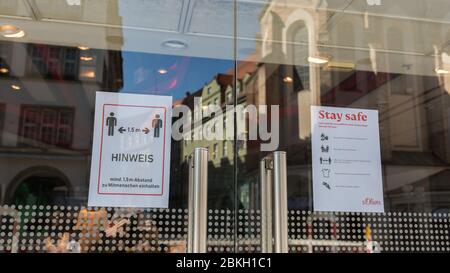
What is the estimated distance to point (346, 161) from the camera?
2588 mm

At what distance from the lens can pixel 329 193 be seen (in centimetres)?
252

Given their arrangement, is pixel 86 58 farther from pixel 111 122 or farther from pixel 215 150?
pixel 215 150

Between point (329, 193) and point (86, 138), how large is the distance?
1.32m

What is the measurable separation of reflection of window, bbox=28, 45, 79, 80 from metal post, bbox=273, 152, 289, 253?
1.26 metres

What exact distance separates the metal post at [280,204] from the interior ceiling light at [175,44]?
46.2 inches

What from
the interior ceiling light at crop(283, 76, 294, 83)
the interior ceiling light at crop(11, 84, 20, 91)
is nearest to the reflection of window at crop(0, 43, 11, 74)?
the interior ceiling light at crop(11, 84, 20, 91)

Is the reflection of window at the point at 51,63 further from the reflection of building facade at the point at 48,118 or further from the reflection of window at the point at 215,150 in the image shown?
the reflection of window at the point at 215,150

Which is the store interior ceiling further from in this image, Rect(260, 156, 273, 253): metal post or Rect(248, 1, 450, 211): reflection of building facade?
Rect(260, 156, 273, 253): metal post

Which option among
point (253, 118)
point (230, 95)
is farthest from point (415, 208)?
point (230, 95)

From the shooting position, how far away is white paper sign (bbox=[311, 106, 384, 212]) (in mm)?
2531

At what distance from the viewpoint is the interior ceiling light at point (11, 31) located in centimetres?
278

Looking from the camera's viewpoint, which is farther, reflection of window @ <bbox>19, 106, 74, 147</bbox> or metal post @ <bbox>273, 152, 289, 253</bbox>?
reflection of window @ <bbox>19, 106, 74, 147</bbox>

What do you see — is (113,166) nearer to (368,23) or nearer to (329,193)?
(329,193)

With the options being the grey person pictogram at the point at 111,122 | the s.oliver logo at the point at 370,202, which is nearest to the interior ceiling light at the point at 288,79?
the s.oliver logo at the point at 370,202
